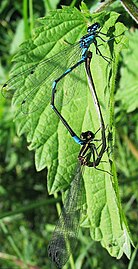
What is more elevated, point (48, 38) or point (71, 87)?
point (48, 38)

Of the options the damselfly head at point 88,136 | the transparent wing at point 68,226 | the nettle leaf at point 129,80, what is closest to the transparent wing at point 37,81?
the damselfly head at point 88,136

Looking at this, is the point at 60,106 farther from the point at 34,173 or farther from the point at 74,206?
the point at 34,173

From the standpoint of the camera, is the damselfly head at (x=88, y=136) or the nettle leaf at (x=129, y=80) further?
the nettle leaf at (x=129, y=80)

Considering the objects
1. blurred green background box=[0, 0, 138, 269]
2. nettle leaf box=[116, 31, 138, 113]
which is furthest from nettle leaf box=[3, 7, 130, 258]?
nettle leaf box=[116, 31, 138, 113]

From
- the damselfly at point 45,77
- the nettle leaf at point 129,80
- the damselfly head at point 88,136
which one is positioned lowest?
the damselfly head at point 88,136

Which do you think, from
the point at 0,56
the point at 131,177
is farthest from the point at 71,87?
the point at 0,56

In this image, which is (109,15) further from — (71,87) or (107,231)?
(107,231)

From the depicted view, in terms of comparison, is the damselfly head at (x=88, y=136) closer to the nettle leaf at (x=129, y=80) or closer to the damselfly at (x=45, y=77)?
the damselfly at (x=45, y=77)
